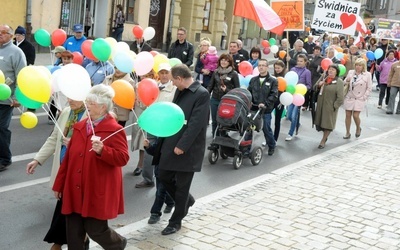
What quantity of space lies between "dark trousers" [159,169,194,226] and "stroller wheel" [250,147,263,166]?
391cm

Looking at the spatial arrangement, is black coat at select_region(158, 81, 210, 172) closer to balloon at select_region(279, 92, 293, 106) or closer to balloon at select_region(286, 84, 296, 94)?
balloon at select_region(279, 92, 293, 106)

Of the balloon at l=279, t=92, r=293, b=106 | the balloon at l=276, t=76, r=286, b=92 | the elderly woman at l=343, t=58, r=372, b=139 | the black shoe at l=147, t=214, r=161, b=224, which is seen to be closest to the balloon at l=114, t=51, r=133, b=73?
the black shoe at l=147, t=214, r=161, b=224

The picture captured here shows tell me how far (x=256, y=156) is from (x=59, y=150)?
5.19 m

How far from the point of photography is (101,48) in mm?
8594

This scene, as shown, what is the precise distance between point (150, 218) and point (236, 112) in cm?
340

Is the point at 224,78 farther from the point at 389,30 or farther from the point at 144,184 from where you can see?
the point at 389,30

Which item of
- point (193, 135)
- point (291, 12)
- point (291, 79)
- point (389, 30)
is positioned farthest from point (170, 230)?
point (389, 30)

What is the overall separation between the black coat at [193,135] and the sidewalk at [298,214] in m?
0.76

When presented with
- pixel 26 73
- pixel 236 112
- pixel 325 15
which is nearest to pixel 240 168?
pixel 236 112

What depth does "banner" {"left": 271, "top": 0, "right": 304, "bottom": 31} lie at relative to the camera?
48.6 ft

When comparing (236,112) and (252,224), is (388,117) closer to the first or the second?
(236,112)

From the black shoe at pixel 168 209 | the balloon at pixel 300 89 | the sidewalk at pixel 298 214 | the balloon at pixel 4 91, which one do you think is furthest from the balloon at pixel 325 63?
the balloon at pixel 4 91

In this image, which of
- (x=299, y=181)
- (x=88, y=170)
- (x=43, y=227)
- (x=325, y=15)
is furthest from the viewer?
(x=325, y=15)

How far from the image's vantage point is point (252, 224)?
24.2 feet
